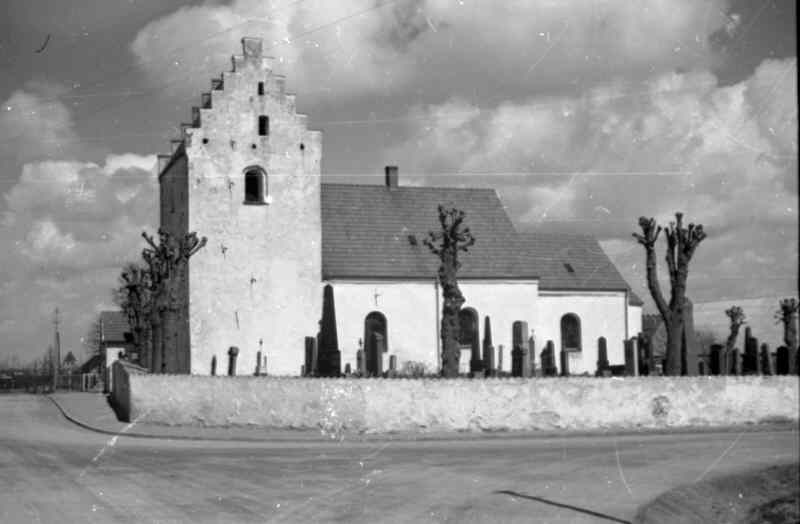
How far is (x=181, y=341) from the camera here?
40969mm

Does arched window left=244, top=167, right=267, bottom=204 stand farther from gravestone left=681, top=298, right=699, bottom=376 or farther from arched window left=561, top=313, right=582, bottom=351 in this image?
gravestone left=681, top=298, right=699, bottom=376

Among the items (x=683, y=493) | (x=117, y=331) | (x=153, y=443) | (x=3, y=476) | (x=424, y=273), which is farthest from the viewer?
(x=117, y=331)

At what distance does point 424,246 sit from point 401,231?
4.19 feet

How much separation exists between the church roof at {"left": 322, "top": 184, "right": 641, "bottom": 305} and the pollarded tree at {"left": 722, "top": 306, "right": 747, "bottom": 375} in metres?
9.98

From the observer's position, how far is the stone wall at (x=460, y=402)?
25.0m

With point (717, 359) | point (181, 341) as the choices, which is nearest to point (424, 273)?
point (181, 341)

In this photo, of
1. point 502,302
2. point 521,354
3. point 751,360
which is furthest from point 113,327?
point 751,360

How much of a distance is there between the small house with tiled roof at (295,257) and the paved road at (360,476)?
16.2 meters

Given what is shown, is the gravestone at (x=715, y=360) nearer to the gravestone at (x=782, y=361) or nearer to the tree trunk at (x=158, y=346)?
the gravestone at (x=782, y=361)

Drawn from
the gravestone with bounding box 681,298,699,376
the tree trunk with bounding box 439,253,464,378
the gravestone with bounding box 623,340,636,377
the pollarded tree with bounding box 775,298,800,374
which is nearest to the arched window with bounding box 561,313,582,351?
the pollarded tree with bounding box 775,298,800,374

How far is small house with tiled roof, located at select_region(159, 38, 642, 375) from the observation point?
40.4 m

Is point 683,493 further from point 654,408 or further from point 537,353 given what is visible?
point 537,353

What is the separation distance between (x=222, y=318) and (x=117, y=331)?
1043 inches

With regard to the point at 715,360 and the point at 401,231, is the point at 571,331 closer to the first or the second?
the point at 401,231
